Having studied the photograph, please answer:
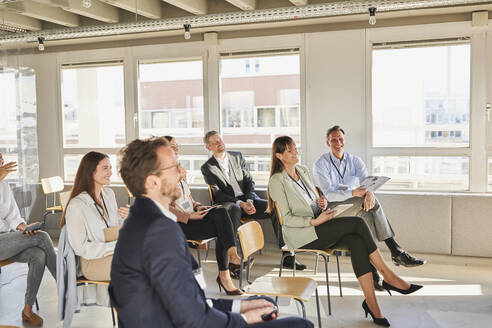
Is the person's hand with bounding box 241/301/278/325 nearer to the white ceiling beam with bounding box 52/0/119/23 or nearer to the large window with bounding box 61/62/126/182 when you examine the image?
the white ceiling beam with bounding box 52/0/119/23

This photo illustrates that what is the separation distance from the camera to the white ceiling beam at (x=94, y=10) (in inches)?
210

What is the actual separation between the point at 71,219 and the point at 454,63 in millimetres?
4725

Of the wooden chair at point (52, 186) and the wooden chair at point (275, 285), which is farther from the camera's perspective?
the wooden chair at point (52, 186)

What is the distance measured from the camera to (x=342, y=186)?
5.19 meters

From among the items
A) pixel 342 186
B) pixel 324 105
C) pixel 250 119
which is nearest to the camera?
pixel 342 186

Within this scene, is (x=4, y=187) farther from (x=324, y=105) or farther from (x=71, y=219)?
A: (x=324, y=105)

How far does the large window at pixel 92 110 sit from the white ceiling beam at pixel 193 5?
1.91 metres

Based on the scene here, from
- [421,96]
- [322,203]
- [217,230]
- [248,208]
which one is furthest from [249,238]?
[421,96]

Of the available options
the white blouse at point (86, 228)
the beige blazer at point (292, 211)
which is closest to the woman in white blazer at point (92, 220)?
the white blouse at point (86, 228)

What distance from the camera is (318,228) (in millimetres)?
4016

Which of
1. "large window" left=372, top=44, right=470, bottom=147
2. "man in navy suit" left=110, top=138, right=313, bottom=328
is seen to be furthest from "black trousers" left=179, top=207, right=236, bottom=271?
"man in navy suit" left=110, top=138, right=313, bottom=328

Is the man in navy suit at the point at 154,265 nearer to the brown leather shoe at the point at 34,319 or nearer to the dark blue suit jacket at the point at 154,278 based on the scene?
the dark blue suit jacket at the point at 154,278

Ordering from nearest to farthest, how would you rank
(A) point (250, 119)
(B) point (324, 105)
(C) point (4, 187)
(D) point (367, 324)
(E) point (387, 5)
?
(D) point (367, 324) < (C) point (4, 187) < (E) point (387, 5) < (B) point (324, 105) < (A) point (250, 119)

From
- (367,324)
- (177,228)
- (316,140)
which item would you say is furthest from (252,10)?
(177,228)
